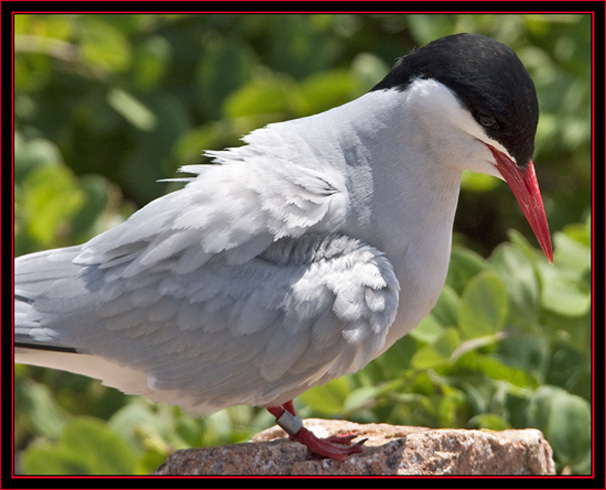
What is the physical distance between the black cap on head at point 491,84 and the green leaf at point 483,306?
52 cm

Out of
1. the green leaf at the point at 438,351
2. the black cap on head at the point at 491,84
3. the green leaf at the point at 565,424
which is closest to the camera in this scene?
the black cap on head at the point at 491,84

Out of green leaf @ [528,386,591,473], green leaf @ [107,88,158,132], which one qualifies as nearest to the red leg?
green leaf @ [528,386,591,473]

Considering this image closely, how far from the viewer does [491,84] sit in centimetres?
293

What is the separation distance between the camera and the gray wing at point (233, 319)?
294 cm

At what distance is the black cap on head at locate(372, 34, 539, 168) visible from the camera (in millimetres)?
2926

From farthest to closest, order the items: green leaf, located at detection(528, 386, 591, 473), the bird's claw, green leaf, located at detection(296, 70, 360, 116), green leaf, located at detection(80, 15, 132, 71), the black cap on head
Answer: green leaf, located at detection(80, 15, 132, 71) → green leaf, located at detection(296, 70, 360, 116) → green leaf, located at detection(528, 386, 591, 473) → the bird's claw → the black cap on head

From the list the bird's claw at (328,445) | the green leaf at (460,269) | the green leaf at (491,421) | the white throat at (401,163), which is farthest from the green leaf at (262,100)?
the bird's claw at (328,445)

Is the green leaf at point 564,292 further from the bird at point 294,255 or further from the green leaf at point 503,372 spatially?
the bird at point 294,255

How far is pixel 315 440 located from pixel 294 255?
0.65 meters

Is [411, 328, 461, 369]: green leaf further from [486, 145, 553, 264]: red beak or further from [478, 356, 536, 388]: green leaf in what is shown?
[486, 145, 553, 264]: red beak

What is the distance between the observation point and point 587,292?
3775 millimetres

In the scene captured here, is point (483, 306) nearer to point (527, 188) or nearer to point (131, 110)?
point (527, 188)

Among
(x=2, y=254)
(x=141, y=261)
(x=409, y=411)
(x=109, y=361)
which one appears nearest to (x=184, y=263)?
(x=141, y=261)

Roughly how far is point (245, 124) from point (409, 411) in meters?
2.01
